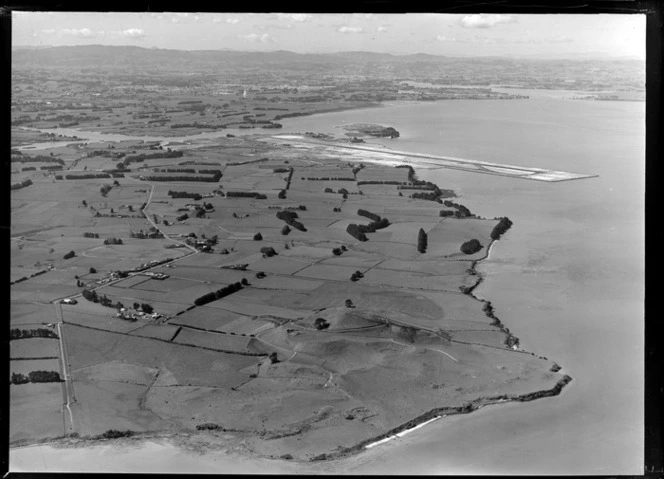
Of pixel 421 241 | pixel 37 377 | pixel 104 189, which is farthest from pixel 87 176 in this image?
pixel 421 241

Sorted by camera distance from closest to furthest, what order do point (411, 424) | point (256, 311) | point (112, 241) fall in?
1. point (411, 424)
2. point (256, 311)
3. point (112, 241)

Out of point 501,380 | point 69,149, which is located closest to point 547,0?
point 501,380

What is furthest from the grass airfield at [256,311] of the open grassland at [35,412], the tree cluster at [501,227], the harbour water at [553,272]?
the harbour water at [553,272]

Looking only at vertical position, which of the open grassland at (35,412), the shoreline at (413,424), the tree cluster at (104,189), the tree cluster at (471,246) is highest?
the tree cluster at (104,189)

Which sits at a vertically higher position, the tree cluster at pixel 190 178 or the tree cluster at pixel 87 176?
the tree cluster at pixel 87 176

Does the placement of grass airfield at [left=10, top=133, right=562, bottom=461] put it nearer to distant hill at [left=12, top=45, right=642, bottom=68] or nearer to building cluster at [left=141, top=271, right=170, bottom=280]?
A: building cluster at [left=141, top=271, right=170, bottom=280]

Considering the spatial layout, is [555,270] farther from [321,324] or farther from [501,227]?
[321,324]

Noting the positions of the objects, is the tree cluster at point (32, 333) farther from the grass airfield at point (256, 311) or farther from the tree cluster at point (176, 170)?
the tree cluster at point (176, 170)
